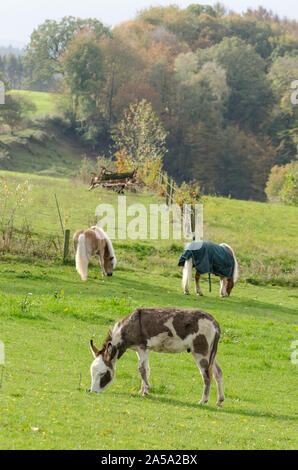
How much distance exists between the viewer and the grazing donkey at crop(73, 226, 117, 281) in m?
25.9

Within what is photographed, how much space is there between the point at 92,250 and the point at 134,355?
10780mm

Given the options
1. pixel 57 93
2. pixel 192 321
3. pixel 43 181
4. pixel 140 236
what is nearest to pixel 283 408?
pixel 192 321

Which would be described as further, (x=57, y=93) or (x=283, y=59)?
(x=283, y=59)

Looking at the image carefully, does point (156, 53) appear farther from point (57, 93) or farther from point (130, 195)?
point (130, 195)

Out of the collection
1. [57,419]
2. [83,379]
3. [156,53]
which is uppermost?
[156,53]

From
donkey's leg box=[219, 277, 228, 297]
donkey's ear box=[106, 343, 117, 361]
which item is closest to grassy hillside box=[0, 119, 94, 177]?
donkey's leg box=[219, 277, 228, 297]

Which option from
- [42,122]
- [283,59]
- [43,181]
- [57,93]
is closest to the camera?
[43,181]

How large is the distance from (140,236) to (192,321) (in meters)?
23.7

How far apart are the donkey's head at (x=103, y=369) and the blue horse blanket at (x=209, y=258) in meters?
12.7

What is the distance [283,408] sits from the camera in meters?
13.0

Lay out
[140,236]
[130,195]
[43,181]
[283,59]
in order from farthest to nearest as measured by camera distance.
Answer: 1. [283,59]
2. [43,181]
3. [130,195]
4. [140,236]

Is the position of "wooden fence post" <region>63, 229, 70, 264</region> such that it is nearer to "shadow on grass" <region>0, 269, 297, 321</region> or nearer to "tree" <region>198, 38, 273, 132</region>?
"shadow on grass" <region>0, 269, 297, 321</region>

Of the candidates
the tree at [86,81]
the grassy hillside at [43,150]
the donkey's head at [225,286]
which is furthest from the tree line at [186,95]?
the donkey's head at [225,286]

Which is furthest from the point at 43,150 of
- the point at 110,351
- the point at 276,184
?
the point at 110,351
